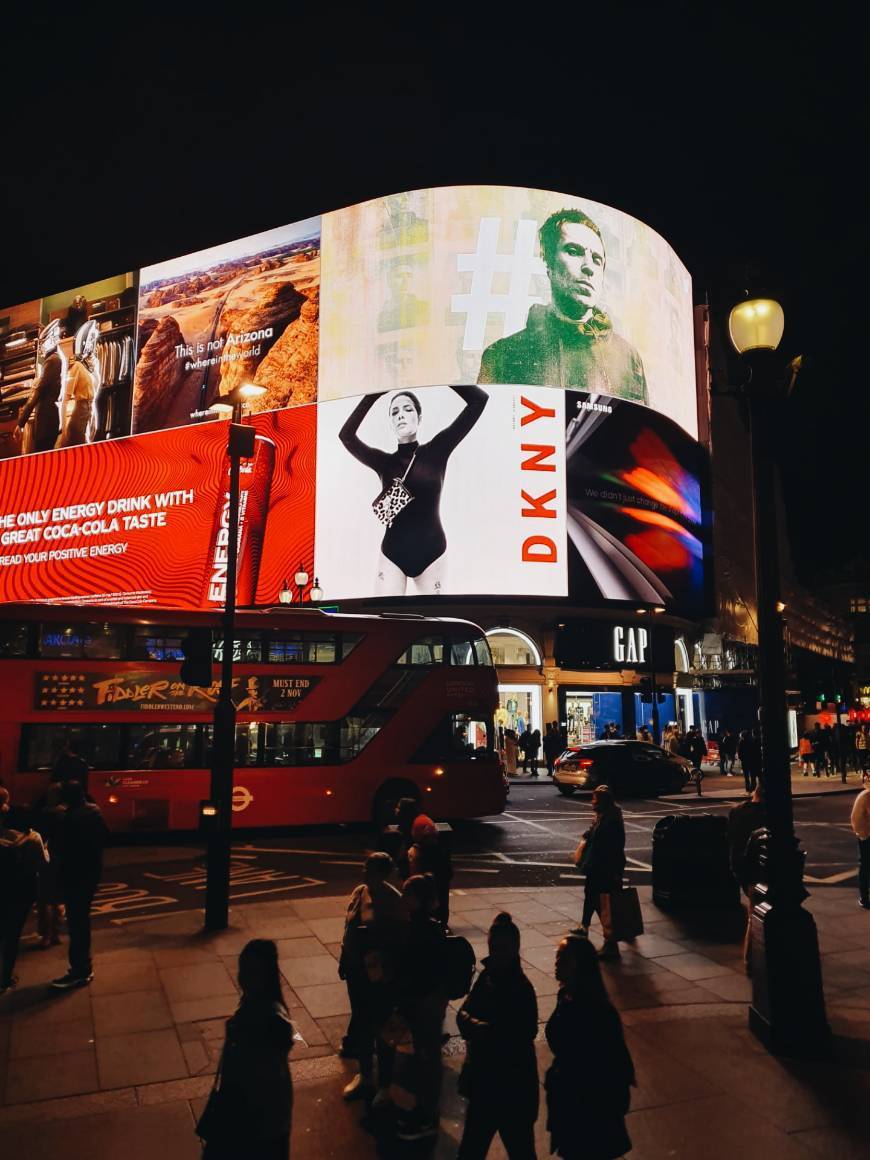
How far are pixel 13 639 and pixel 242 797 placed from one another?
191 inches

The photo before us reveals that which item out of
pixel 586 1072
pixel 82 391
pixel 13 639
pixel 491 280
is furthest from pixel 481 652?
pixel 82 391

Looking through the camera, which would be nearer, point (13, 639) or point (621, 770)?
point (13, 639)

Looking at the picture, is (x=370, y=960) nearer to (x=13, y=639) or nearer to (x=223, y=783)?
(x=223, y=783)

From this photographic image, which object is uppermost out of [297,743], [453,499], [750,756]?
[453,499]

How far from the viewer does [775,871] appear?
6.24 meters

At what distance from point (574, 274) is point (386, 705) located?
27707 millimetres

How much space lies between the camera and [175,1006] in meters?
6.97

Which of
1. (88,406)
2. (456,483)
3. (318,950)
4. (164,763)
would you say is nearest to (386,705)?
(164,763)

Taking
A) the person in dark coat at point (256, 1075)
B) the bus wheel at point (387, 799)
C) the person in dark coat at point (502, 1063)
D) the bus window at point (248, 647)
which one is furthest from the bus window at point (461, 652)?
the person in dark coat at point (256, 1075)

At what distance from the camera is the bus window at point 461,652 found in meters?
17.0

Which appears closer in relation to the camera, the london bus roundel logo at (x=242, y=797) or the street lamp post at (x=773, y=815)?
the street lamp post at (x=773, y=815)

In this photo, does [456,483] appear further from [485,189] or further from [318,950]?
[318,950]

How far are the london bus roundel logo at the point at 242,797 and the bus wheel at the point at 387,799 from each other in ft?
7.69

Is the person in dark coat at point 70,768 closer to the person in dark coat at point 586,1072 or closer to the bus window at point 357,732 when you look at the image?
the bus window at point 357,732
